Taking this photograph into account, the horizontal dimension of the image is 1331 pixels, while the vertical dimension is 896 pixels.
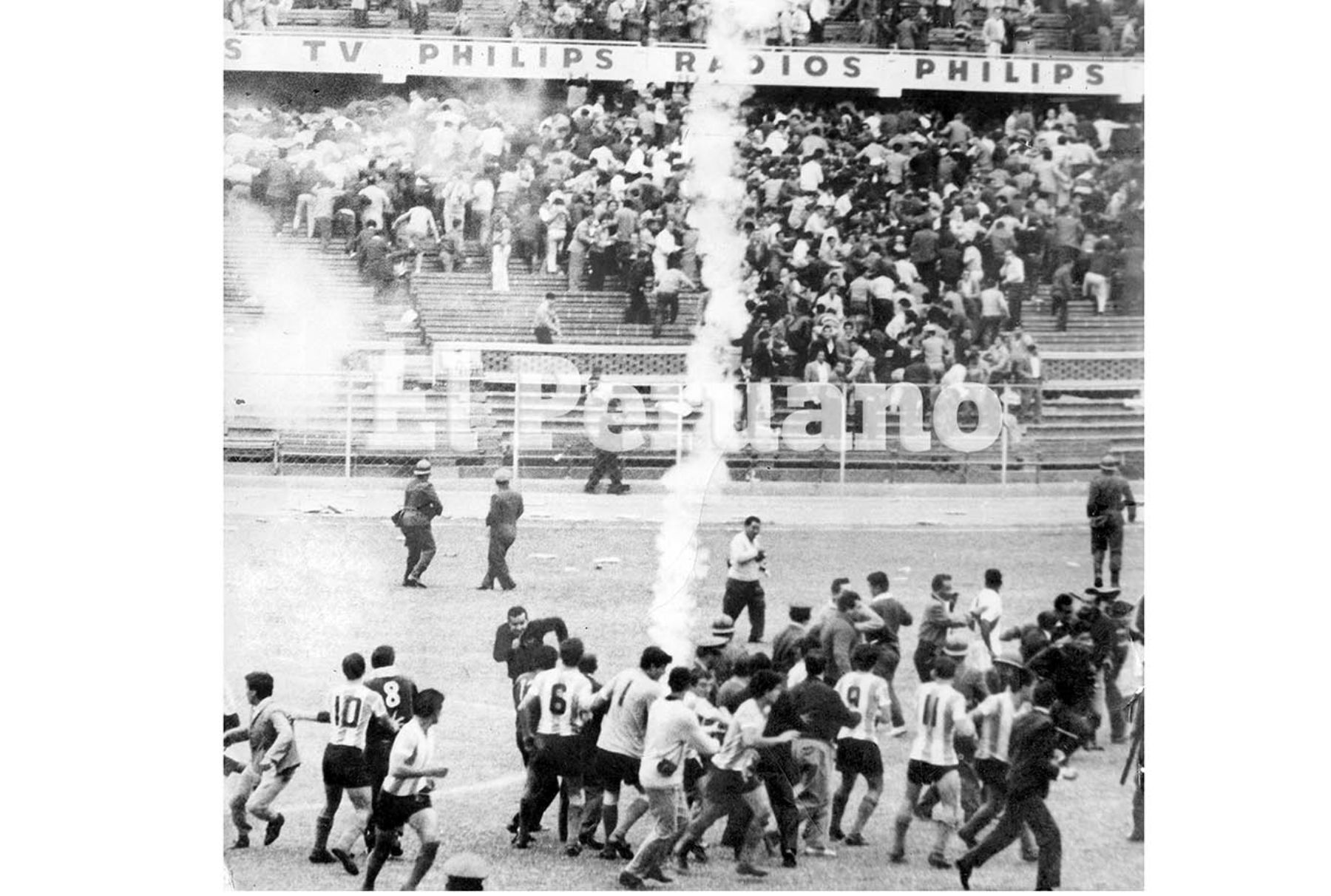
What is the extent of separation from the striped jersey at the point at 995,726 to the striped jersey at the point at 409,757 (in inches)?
106

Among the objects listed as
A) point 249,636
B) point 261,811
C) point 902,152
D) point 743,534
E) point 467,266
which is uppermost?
point 902,152

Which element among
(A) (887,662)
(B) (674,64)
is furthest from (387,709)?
(B) (674,64)

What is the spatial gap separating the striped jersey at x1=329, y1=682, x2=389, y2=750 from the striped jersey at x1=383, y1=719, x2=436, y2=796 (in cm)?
31

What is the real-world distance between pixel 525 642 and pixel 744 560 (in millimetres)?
1225

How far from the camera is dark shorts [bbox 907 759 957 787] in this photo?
24.4 ft

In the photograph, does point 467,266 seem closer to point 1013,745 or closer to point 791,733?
point 791,733

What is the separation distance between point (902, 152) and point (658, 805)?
3.90 m

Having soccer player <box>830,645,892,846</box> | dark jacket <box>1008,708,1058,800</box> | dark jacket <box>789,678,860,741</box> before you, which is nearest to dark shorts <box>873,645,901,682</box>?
soccer player <box>830,645,892,846</box>

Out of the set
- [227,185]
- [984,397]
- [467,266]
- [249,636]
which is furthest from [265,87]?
[984,397]

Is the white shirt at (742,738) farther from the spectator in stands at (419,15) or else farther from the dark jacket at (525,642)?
the spectator in stands at (419,15)

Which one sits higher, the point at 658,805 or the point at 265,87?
the point at 265,87

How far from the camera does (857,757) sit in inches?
291

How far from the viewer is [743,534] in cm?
807

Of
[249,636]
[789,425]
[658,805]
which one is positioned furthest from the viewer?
[789,425]
